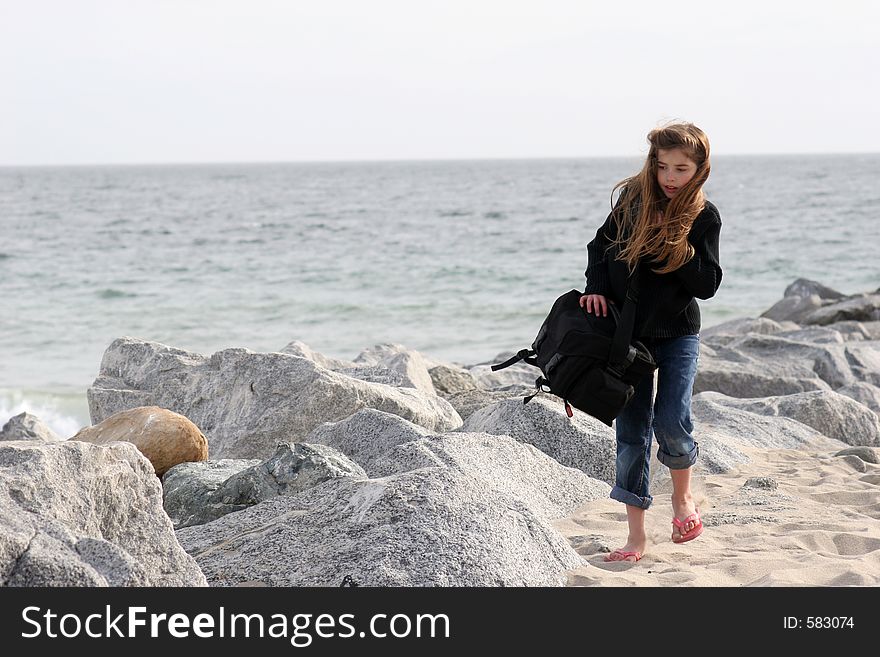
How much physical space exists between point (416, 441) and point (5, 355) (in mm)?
10621

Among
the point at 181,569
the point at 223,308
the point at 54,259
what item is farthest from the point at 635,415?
the point at 54,259

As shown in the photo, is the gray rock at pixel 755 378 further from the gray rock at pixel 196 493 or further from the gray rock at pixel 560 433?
the gray rock at pixel 196 493

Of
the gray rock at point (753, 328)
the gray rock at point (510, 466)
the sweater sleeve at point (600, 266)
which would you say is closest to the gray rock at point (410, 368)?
the gray rock at point (510, 466)

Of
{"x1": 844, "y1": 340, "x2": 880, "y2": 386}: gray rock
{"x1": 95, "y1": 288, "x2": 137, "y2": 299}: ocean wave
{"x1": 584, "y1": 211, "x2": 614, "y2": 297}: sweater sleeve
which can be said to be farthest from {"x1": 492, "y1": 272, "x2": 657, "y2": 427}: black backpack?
{"x1": 95, "y1": 288, "x2": 137, "y2": 299}: ocean wave

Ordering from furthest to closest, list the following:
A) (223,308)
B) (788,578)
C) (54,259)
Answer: (54,259) < (223,308) < (788,578)

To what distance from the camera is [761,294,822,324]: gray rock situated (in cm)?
1320

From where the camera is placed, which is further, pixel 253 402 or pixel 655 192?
pixel 253 402

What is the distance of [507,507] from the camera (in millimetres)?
3457

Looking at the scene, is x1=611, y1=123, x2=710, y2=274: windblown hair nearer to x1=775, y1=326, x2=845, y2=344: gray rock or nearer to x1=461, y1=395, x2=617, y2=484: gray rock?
x1=461, y1=395, x2=617, y2=484: gray rock

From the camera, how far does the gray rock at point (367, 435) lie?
14.9ft

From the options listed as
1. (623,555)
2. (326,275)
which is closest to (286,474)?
(623,555)

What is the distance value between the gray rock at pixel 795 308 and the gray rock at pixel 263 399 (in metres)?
8.61

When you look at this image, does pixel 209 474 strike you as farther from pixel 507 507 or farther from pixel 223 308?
pixel 223 308

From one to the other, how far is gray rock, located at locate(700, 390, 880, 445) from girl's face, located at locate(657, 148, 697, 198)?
337 centimetres
